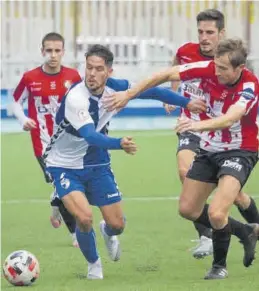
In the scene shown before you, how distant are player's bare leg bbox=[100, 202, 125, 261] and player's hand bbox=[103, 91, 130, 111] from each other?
86cm

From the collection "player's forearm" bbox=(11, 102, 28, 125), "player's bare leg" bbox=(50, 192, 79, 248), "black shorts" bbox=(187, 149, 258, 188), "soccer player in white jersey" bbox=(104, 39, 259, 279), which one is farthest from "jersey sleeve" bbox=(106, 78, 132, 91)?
"player's forearm" bbox=(11, 102, 28, 125)

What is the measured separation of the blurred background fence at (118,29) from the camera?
29.0 meters

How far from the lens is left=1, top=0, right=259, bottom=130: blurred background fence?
95.1 ft

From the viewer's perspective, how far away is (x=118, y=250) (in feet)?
35.4

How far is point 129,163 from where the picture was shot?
66.2 feet

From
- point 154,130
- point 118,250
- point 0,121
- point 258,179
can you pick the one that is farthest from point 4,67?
point 118,250

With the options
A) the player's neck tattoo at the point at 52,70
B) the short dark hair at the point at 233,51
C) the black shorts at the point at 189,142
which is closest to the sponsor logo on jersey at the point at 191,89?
the black shorts at the point at 189,142

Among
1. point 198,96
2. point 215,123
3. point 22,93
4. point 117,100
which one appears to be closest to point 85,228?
point 117,100

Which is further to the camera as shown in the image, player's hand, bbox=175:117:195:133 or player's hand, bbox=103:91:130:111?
player's hand, bbox=103:91:130:111

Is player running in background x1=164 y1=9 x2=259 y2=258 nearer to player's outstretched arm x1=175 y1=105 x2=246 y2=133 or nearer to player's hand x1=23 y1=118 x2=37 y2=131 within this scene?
player's hand x1=23 y1=118 x2=37 y2=131

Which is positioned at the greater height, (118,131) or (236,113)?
(236,113)

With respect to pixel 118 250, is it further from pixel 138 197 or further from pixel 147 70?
pixel 147 70

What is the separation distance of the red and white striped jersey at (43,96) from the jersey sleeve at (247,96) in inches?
138

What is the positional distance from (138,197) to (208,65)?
617cm
